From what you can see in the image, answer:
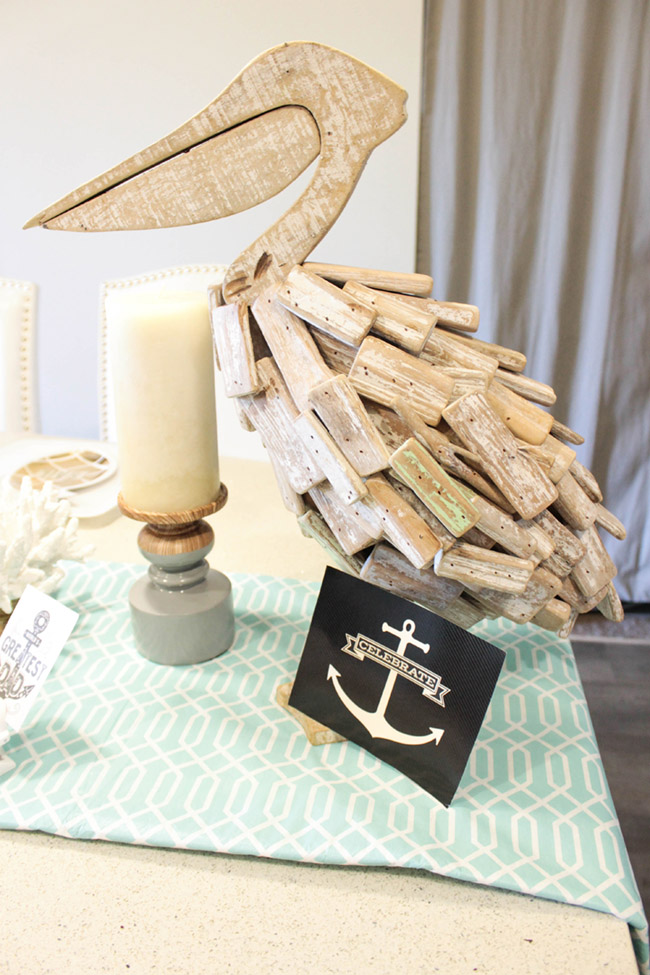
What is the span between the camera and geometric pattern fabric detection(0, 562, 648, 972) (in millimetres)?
529

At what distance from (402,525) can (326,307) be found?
0.63 feet

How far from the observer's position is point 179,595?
2.45ft

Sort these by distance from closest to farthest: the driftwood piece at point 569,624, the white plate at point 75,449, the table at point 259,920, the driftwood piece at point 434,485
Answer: the table at point 259,920 → the driftwood piece at point 434,485 → the driftwood piece at point 569,624 → the white plate at point 75,449

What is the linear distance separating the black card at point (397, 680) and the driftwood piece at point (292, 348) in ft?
0.58

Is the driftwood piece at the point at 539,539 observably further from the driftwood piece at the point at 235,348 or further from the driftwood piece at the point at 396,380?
the driftwood piece at the point at 235,348

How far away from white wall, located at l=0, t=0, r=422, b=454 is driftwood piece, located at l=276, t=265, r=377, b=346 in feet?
4.98

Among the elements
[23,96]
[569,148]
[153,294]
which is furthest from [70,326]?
[153,294]

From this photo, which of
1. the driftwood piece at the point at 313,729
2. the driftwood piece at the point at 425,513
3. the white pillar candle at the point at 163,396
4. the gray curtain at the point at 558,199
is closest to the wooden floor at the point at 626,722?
the gray curtain at the point at 558,199

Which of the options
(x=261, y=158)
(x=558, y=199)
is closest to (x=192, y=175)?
(x=261, y=158)

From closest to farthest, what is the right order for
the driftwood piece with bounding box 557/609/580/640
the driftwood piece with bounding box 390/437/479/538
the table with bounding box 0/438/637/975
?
1. the table with bounding box 0/438/637/975
2. the driftwood piece with bounding box 390/437/479/538
3. the driftwood piece with bounding box 557/609/580/640

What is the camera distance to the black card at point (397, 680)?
582 millimetres

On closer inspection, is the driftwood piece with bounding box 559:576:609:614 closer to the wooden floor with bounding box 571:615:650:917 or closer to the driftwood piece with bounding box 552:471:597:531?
the driftwood piece with bounding box 552:471:597:531

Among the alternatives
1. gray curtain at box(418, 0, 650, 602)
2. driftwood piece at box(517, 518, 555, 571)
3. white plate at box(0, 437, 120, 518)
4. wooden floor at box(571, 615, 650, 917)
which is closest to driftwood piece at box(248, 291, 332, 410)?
driftwood piece at box(517, 518, 555, 571)

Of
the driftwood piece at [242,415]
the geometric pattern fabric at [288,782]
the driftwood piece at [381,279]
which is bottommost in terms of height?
the geometric pattern fabric at [288,782]
